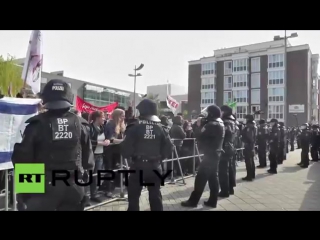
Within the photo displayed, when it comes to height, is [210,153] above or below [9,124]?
below

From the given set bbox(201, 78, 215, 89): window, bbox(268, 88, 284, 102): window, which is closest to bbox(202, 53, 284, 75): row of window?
bbox(201, 78, 215, 89): window

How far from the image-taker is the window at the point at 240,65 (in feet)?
171

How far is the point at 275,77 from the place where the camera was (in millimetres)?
49781

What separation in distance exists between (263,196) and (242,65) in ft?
162

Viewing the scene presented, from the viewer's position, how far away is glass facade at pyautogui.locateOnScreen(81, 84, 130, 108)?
155ft

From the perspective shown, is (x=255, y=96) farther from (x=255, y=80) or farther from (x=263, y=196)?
(x=263, y=196)

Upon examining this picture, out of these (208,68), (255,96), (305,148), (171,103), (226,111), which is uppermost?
(208,68)

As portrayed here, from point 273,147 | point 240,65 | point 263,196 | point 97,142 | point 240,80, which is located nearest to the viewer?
point 97,142

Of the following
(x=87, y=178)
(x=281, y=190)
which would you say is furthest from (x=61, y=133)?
(x=281, y=190)

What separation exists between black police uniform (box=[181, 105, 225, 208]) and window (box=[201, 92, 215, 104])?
5177cm

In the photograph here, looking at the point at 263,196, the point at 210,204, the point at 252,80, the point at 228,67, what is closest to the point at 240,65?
the point at 228,67

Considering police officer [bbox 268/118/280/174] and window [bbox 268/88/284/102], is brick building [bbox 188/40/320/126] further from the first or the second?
police officer [bbox 268/118/280/174]

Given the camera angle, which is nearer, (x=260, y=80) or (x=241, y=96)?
(x=260, y=80)
